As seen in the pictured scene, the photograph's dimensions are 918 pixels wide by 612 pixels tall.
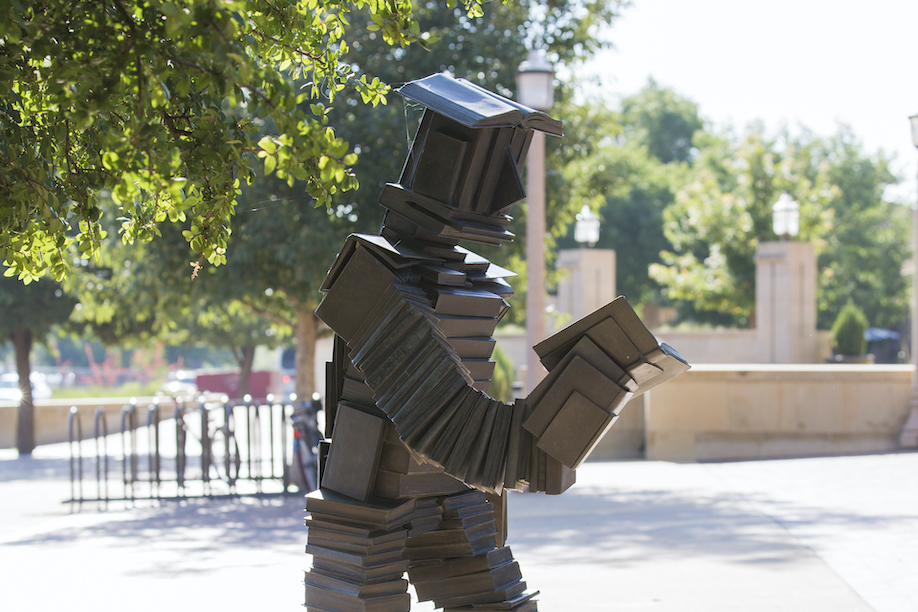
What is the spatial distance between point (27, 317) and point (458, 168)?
14134 millimetres

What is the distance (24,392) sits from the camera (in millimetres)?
15875

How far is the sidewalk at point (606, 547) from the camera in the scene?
5.50 meters

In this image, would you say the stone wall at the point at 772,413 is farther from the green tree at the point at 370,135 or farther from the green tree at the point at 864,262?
the green tree at the point at 864,262

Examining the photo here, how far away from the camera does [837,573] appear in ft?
19.7

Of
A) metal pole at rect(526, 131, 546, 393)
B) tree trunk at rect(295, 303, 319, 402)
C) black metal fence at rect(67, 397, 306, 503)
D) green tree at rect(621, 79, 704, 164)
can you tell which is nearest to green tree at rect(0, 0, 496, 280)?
metal pole at rect(526, 131, 546, 393)

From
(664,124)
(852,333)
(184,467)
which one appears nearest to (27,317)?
(184,467)

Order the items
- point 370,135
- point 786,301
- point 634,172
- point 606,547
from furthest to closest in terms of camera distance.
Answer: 1. point 634,172
2. point 786,301
3. point 370,135
4. point 606,547

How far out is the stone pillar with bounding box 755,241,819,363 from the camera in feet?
68.7

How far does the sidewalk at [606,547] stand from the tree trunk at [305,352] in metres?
2.41

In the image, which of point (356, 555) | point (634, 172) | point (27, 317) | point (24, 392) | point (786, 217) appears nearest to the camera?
point (356, 555)

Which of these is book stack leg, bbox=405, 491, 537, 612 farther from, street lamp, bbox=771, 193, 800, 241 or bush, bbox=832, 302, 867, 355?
bush, bbox=832, 302, 867, 355

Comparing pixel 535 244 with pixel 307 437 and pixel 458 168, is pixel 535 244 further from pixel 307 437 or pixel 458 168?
pixel 458 168

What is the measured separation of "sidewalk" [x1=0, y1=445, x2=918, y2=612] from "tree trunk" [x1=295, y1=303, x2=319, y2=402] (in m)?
2.41

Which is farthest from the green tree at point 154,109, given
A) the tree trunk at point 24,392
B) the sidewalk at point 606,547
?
the tree trunk at point 24,392
